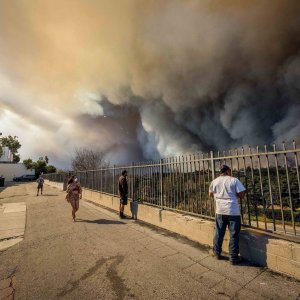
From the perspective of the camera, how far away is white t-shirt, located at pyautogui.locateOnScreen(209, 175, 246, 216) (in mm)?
4285

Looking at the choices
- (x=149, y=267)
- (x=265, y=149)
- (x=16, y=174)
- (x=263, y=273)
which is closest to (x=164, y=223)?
(x=149, y=267)

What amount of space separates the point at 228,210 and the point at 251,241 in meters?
0.73

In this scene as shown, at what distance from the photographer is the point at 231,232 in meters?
4.27

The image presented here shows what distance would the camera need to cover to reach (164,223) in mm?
6961

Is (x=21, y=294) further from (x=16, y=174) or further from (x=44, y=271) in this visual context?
(x=16, y=174)

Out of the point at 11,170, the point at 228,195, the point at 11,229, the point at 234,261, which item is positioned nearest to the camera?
the point at 234,261

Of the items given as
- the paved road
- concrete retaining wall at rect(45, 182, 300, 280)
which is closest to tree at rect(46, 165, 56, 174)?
the paved road

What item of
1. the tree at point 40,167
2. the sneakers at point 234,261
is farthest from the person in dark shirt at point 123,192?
the tree at point 40,167

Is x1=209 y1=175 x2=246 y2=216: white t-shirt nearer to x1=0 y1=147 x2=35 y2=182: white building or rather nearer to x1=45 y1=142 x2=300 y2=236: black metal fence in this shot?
x1=45 y1=142 x2=300 y2=236: black metal fence

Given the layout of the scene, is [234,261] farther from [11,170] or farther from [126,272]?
[11,170]

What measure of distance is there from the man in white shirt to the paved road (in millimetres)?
288

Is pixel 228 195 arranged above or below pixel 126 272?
above

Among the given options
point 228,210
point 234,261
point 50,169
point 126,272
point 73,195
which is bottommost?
point 126,272

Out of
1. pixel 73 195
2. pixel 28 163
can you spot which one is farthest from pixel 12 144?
pixel 73 195
